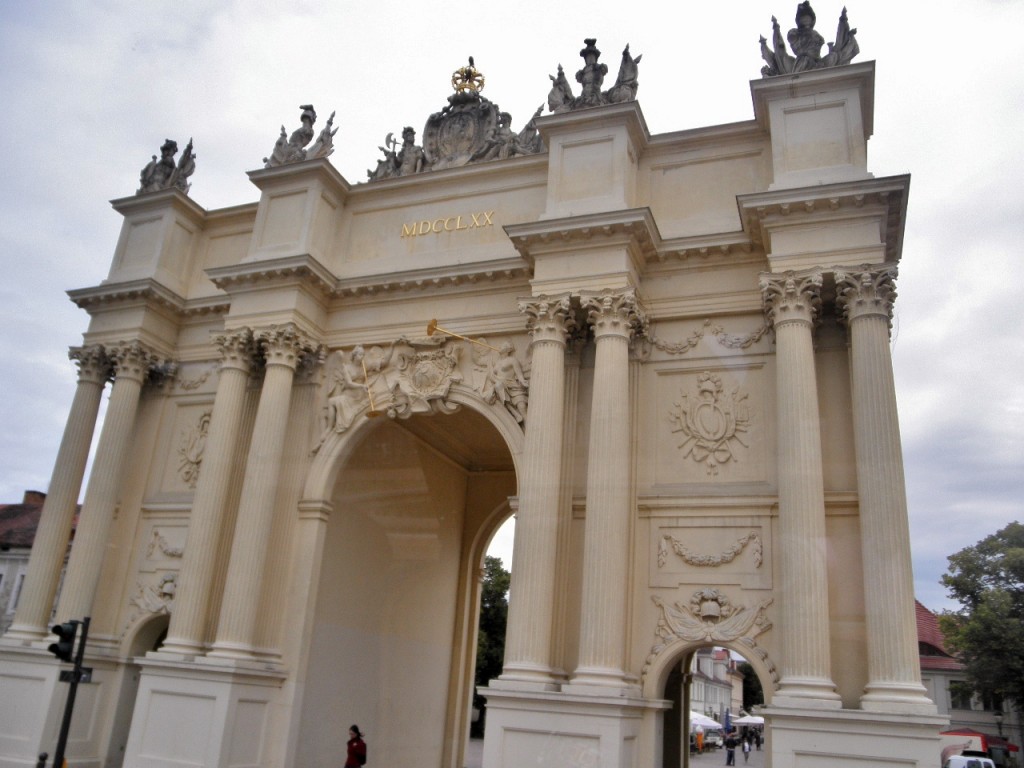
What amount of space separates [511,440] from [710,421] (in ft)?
12.2

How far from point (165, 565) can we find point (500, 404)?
817 cm

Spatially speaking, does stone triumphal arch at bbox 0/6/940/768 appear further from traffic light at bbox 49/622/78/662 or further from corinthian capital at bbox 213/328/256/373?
traffic light at bbox 49/622/78/662

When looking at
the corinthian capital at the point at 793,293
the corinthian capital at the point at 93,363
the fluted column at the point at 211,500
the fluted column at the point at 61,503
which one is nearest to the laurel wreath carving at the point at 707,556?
the corinthian capital at the point at 793,293

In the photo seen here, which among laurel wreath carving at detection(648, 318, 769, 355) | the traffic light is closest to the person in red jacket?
the traffic light

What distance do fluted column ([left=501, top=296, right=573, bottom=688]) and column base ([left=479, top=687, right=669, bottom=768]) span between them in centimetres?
42

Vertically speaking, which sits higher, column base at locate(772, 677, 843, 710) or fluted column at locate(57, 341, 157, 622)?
fluted column at locate(57, 341, 157, 622)

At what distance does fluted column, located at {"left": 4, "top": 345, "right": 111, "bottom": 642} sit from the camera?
18.2 meters

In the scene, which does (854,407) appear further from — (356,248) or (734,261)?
(356,248)

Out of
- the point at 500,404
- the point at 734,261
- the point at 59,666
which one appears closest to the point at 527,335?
the point at 500,404

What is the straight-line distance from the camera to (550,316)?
51.5 ft

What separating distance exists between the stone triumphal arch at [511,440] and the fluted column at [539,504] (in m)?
0.06

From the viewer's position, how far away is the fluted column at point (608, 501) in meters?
13.6

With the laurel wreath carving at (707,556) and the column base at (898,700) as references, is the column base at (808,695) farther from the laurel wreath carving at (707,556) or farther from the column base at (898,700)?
the laurel wreath carving at (707,556)

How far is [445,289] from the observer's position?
18.0 m
